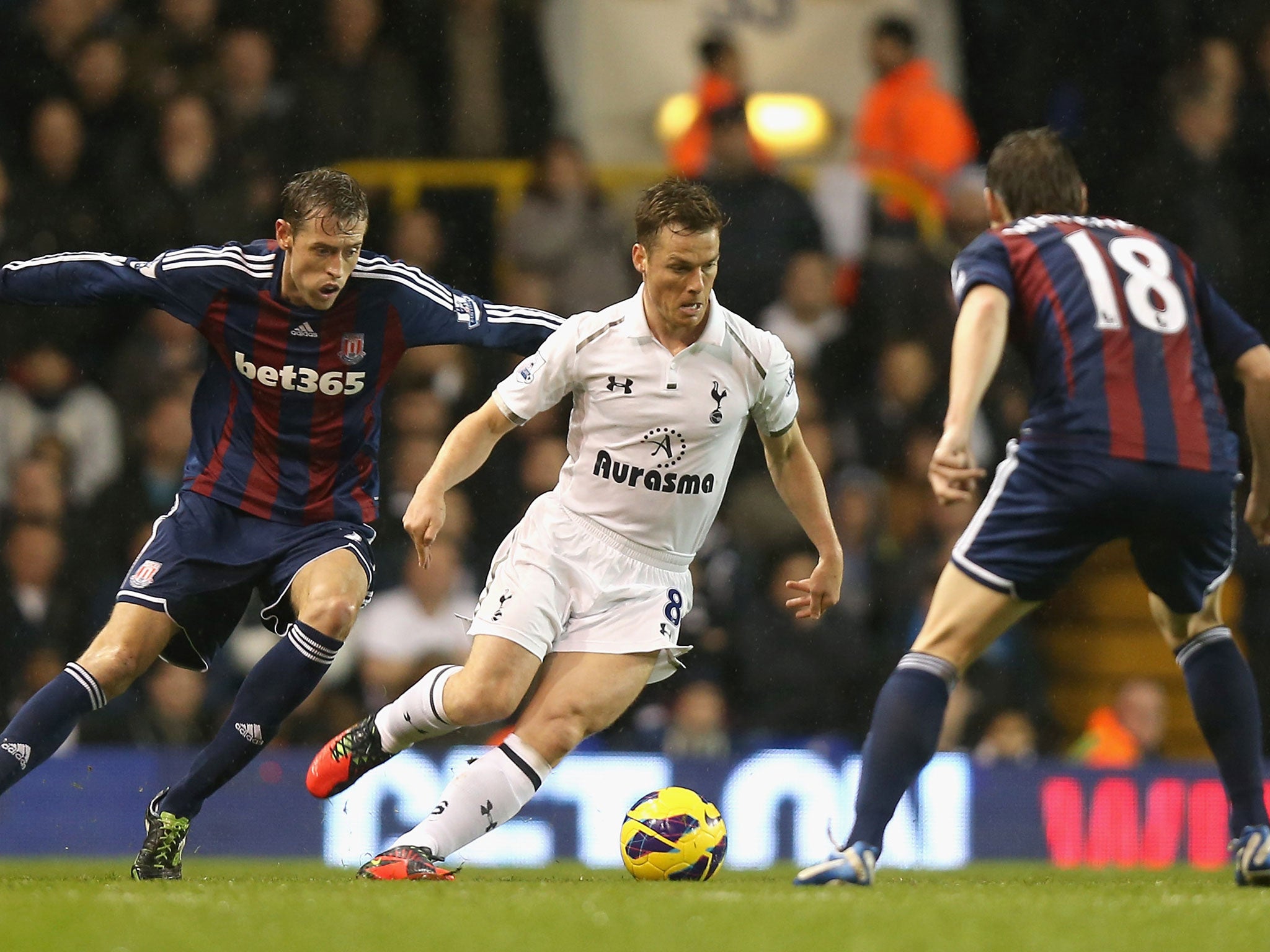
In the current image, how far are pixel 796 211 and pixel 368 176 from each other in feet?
7.65

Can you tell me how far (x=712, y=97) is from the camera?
999cm

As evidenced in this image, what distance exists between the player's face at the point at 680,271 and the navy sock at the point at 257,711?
4.53ft

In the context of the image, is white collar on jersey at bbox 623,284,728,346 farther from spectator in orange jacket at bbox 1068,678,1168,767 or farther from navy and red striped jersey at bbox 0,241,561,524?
spectator in orange jacket at bbox 1068,678,1168,767

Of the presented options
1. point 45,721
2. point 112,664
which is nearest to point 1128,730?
point 112,664

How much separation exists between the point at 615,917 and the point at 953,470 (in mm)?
1273

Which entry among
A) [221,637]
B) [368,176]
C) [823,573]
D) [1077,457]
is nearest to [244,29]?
[368,176]

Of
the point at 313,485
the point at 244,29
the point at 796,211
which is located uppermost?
the point at 244,29

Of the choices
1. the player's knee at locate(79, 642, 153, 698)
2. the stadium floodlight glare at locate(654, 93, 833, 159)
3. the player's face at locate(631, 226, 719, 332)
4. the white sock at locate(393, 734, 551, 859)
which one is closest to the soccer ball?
the white sock at locate(393, 734, 551, 859)

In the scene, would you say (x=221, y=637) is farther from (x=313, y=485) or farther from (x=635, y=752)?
(x=635, y=752)

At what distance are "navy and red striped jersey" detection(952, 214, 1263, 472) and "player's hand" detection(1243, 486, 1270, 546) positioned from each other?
235 mm

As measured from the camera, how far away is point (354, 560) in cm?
560

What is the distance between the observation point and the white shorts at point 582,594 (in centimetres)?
521

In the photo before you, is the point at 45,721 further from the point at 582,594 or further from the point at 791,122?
the point at 791,122

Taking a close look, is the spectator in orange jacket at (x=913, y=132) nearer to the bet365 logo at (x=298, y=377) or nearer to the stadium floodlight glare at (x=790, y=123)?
the stadium floodlight glare at (x=790, y=123)
